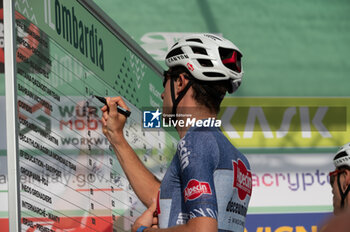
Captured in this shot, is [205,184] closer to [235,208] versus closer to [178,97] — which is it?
[235,208]

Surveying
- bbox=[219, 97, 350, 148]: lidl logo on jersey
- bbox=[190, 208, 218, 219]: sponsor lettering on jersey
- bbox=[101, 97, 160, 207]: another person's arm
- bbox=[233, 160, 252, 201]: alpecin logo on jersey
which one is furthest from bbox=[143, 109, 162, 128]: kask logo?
bbox=[219, 97, 350, 148]: lidl logo on jersey

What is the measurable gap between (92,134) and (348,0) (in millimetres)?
4799

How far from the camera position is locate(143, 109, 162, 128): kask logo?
3750 mm

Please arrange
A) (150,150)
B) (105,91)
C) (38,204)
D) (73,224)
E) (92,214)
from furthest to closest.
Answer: (150,150) → (105,91) → (92,214) → (73,224) → (38,204)

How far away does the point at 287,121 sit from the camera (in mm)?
6566

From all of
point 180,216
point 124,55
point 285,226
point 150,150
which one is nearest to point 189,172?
point 180,216

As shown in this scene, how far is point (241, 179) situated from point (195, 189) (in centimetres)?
26

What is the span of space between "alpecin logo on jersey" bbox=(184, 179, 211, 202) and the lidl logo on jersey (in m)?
4.45

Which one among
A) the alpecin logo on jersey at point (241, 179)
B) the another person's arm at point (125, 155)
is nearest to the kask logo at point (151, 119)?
the another person's arm at point (125, 155)

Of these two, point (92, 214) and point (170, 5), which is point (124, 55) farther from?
point (170, 5)

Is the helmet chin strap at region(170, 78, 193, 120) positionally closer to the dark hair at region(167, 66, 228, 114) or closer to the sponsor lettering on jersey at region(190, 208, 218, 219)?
the dark hair at region(167, 66, 228, 114)

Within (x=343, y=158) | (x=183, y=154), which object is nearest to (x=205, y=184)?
(x=183, y=154)

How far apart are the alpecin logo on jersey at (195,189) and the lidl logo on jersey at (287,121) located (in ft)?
14.6

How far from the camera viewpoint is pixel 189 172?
2.01 meters
